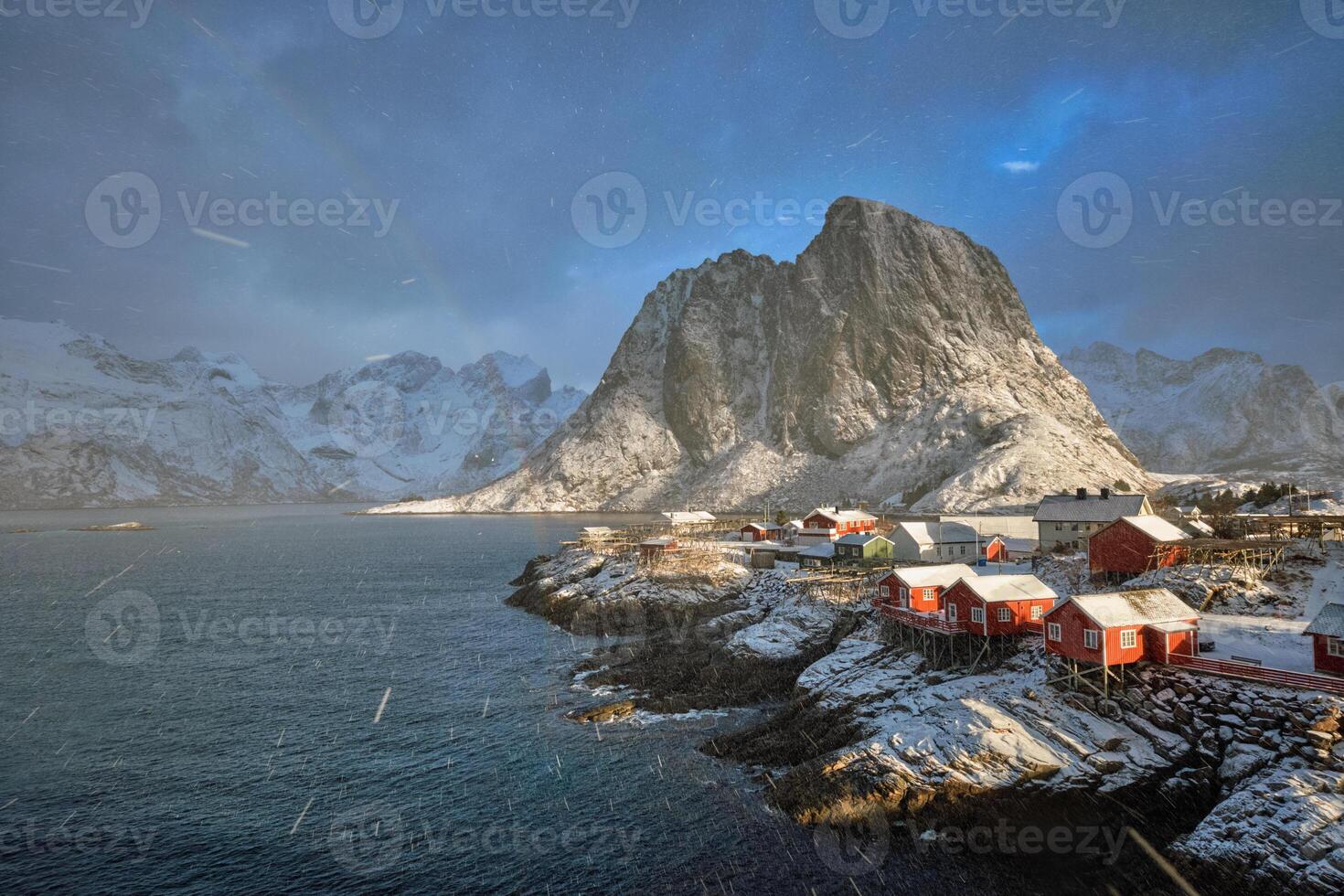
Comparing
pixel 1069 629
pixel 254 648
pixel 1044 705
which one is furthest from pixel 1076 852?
pixel 254 648

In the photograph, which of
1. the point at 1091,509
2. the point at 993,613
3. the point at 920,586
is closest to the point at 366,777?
the point at 920,586

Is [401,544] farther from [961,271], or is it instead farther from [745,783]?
[961,271]

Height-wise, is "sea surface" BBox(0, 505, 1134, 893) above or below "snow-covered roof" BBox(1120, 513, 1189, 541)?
below

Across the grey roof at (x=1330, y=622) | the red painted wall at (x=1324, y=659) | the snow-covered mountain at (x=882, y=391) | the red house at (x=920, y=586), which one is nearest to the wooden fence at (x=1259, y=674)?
the red painted wall at (x=1324, y=659)

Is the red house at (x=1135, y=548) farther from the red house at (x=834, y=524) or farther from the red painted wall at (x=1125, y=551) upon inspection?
the red house at (x=834, y=524)

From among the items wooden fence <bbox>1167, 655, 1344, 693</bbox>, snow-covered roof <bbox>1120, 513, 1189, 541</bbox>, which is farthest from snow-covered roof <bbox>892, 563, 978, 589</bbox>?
wooden fence <bbox>1167, 655, 1344, 693</bbox>

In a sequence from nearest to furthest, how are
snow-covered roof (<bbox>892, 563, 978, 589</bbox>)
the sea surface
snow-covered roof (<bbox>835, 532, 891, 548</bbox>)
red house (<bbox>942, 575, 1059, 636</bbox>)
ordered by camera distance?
the sea surface
red house (<bbox>942, 575, 1059, 636</bbox>)
snow-covered roof (<bbox>892, 563, 978, 589</bbox>)
snow-covered roof (<bbox>835, 532, 891, 548</bbox>)

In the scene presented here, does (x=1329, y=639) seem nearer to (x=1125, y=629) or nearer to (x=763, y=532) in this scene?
(x=1125, y=629)

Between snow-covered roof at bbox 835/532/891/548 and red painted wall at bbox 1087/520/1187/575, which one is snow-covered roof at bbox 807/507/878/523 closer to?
snow-covered roof at bbox 835/532/891/548
